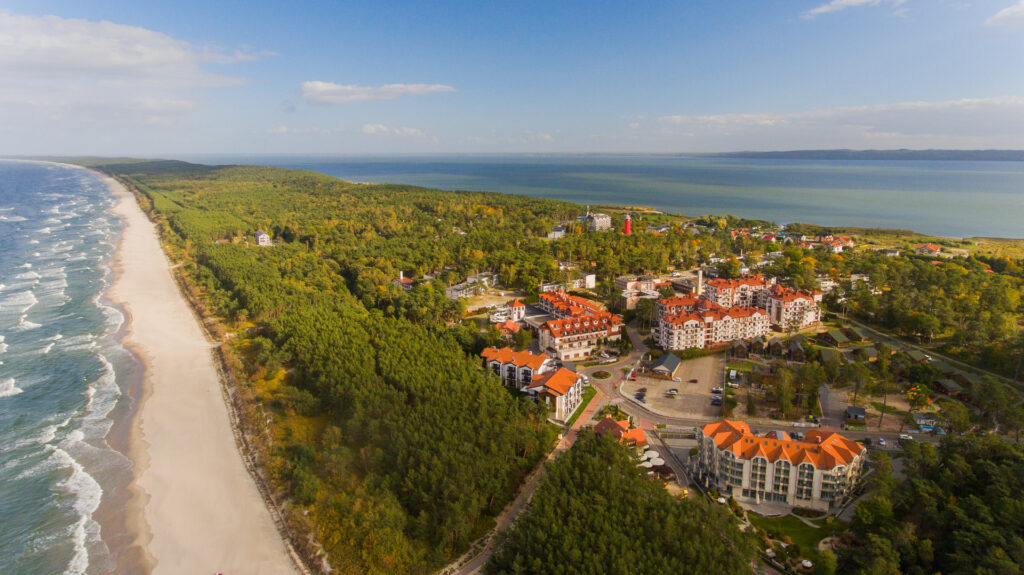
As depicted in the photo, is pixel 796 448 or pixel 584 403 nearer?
pixel 796 448

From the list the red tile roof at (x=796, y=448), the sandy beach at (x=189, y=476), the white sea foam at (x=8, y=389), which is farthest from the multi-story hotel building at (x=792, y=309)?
the white sea foam at (x=8, y=389)

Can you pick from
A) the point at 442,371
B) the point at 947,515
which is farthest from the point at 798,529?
the point at 442,371

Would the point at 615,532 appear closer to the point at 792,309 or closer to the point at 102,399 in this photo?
the point at 102,399

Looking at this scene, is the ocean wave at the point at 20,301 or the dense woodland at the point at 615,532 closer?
the dense woodland at the point at 615,532

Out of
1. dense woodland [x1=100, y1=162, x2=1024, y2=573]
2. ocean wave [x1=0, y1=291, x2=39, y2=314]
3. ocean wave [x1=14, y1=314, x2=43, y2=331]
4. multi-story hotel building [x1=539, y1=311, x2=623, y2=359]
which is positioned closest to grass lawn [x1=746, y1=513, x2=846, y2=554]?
dense woodland [x1=100, y1=162, x2=1024, y2=573]

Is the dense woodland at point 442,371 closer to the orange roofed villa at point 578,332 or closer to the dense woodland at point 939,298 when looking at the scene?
the dense woodland at point 939,298

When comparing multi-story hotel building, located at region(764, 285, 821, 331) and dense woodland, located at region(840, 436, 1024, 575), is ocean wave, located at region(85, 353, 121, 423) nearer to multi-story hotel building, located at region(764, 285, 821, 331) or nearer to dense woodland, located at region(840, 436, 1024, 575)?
dense woodland, located at region(840, 436, 1024, 575)
